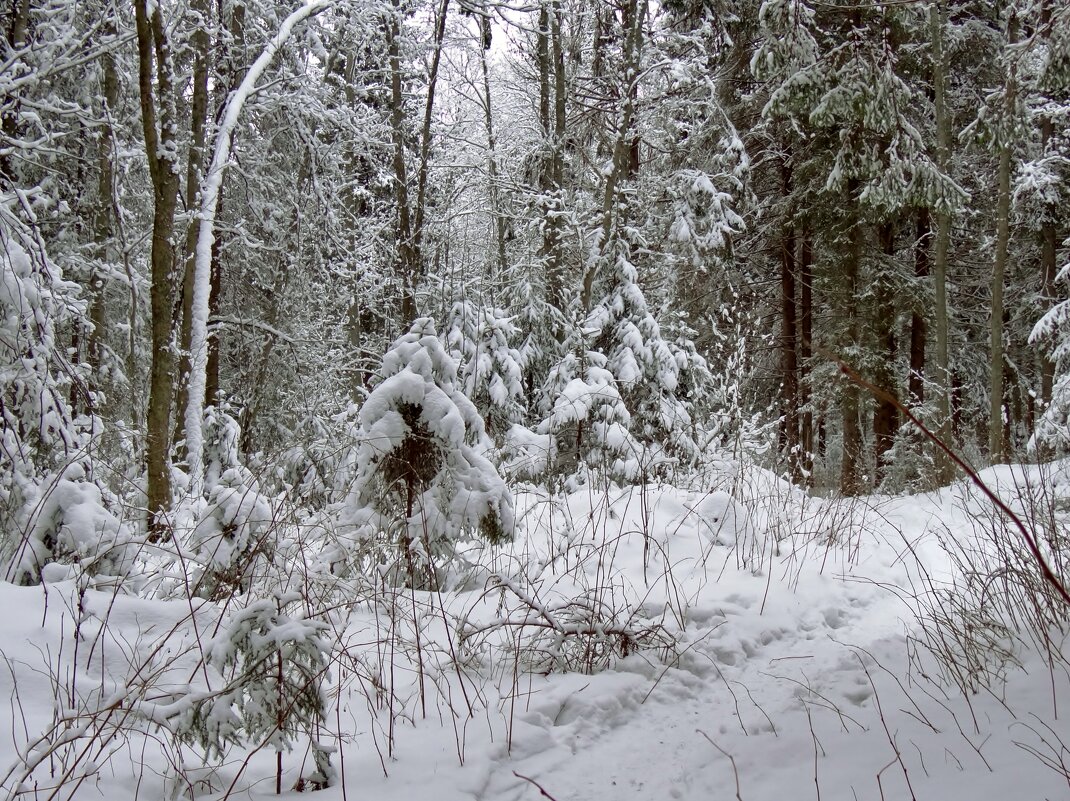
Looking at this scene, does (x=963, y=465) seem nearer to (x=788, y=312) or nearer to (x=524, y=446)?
(x=524, y=446)

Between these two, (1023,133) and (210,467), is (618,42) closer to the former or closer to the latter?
(1023,133)

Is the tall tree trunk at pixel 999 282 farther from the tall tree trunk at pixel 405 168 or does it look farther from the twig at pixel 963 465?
the twig at pixel 963 465

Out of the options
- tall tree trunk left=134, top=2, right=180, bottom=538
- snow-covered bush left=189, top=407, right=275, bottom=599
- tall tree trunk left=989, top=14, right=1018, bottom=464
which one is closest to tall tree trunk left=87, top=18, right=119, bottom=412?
tall tree trunk left=134, top=2, right=180, bottom=538

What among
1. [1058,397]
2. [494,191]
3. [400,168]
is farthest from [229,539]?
[400,168]

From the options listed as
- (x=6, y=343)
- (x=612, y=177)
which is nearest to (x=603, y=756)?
(x=6, y=343)

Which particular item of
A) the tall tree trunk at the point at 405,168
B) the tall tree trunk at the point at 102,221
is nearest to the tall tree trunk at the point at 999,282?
the tall tree trunk at the point at 405,168

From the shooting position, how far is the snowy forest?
2.04m

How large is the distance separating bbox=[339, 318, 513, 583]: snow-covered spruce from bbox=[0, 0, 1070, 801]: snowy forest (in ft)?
0.08

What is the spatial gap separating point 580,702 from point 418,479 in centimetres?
156

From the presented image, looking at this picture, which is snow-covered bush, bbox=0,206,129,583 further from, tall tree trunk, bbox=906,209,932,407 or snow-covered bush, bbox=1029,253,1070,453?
tall tree trunk, bbox=906,209,932,407

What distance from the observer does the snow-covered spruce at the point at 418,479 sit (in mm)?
3498

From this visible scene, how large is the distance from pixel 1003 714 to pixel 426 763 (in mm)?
1754

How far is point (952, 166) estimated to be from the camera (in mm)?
13367

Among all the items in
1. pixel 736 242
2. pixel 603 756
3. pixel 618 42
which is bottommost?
pixel 603 756
